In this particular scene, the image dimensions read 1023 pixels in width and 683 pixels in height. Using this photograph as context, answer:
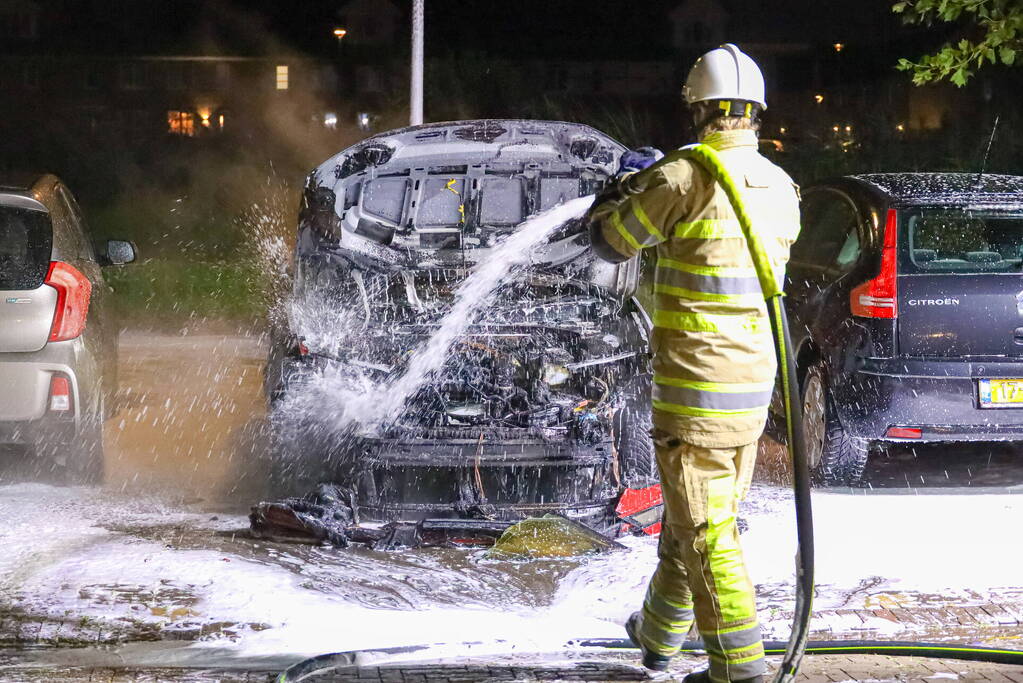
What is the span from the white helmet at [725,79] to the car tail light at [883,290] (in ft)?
9.10

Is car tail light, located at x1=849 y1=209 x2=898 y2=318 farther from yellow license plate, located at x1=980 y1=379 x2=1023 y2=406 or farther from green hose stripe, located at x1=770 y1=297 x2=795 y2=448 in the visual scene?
green hose stripe, located at x1=770 y1=297 x2=795 y2=448

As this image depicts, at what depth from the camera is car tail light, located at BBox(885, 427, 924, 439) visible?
6387 mm

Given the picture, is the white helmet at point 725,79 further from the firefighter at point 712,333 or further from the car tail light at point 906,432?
the car tail light at point 906,432

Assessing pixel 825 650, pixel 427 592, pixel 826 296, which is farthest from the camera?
pixel 826 296

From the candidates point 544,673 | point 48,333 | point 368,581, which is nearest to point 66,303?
point 48,333

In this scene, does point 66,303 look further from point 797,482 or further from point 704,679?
point 797,482

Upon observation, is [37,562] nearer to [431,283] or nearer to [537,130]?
[431,283]

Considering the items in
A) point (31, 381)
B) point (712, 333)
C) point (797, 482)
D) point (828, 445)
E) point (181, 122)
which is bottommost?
point (828, 445)

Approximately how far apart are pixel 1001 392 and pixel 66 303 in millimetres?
4637

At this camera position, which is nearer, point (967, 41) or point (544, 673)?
point (544, 673)

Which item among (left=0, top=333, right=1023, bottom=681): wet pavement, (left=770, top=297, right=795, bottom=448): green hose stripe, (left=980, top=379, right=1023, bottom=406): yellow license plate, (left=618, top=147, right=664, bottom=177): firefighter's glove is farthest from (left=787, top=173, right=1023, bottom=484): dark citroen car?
(left=770, top=297, right=795, bottom=448): green hose stripe

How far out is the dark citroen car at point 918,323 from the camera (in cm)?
633

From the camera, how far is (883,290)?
641 centimetres

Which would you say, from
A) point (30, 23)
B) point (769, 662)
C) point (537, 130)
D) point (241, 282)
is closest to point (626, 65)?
point (30, 23)
